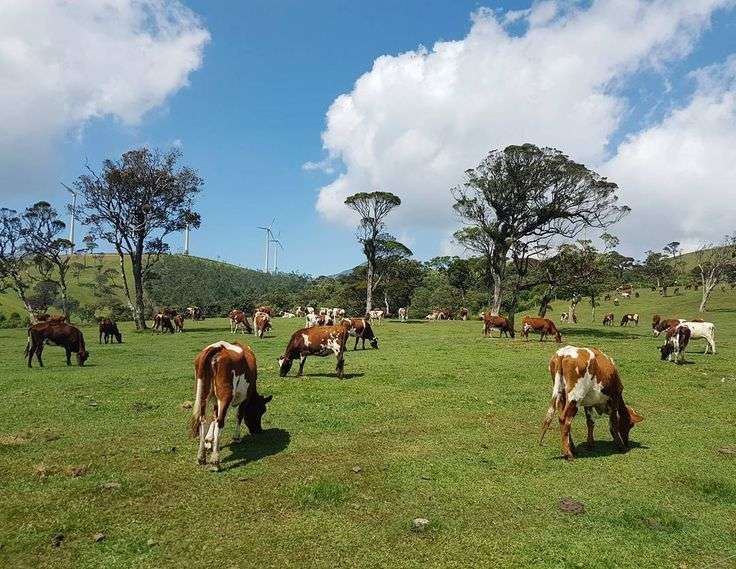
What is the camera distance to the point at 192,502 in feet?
25.3

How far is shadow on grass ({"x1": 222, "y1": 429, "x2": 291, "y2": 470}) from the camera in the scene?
31.4ft

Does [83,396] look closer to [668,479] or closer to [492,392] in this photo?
[492,392]

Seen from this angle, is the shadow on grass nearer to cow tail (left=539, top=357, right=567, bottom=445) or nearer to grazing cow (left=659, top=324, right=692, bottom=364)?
cow tail (left=539, top=357, right=567, bottom=445)

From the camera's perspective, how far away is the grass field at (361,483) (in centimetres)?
646

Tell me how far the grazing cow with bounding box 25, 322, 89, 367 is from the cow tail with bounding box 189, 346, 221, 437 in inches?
632

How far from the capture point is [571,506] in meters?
7.86

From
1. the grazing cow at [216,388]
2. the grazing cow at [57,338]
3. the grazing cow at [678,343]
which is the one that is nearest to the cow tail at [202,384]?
the grazing cow at [216,388]

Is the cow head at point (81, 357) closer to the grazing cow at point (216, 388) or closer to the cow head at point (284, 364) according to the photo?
the cow head at point (284, 364)

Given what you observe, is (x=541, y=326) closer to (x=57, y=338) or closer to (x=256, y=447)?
(x=256, y=447)

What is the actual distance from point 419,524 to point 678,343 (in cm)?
2067

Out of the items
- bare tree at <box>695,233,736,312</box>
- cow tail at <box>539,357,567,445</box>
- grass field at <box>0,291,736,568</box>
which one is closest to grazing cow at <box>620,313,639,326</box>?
bare tree at <box>695,233,736,312</box>

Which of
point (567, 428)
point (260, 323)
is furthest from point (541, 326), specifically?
point (567, 428)

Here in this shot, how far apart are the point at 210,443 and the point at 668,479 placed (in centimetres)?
838

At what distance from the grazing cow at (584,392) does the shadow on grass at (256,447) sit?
5.50m
